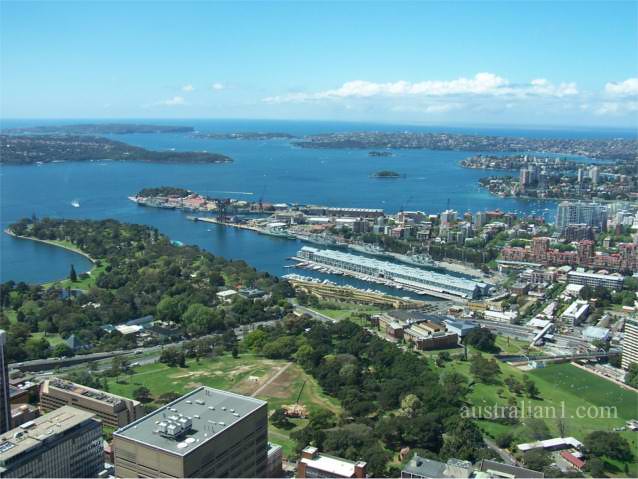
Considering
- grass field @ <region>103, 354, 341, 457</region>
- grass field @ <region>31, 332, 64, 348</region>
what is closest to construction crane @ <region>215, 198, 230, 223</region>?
grass field @ <region>31, 332, 64, 348</region>

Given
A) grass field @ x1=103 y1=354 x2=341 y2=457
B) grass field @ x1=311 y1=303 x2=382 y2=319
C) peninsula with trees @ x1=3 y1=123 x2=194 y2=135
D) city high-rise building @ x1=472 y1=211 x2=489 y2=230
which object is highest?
peninsula with trees @ x1=3 y1=123 x2=194 y2=135

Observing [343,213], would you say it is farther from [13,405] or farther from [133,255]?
[13,405]

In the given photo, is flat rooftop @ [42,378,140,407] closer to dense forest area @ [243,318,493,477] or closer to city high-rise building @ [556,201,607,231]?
dense forest area @ [243,318,493,477]

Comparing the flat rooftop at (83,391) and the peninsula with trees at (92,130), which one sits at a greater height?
the peninsula with trees at (92,130)

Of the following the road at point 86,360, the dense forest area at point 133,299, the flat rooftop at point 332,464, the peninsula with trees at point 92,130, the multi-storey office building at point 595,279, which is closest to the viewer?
the flat rooftop at point 332,464

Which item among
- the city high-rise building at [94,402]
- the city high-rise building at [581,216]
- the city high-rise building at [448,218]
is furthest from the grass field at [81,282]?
the city high-rise building at [581,216]

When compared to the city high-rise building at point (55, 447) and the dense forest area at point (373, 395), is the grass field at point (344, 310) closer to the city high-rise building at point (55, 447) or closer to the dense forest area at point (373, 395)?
the dense forest area at point (373, 395)
